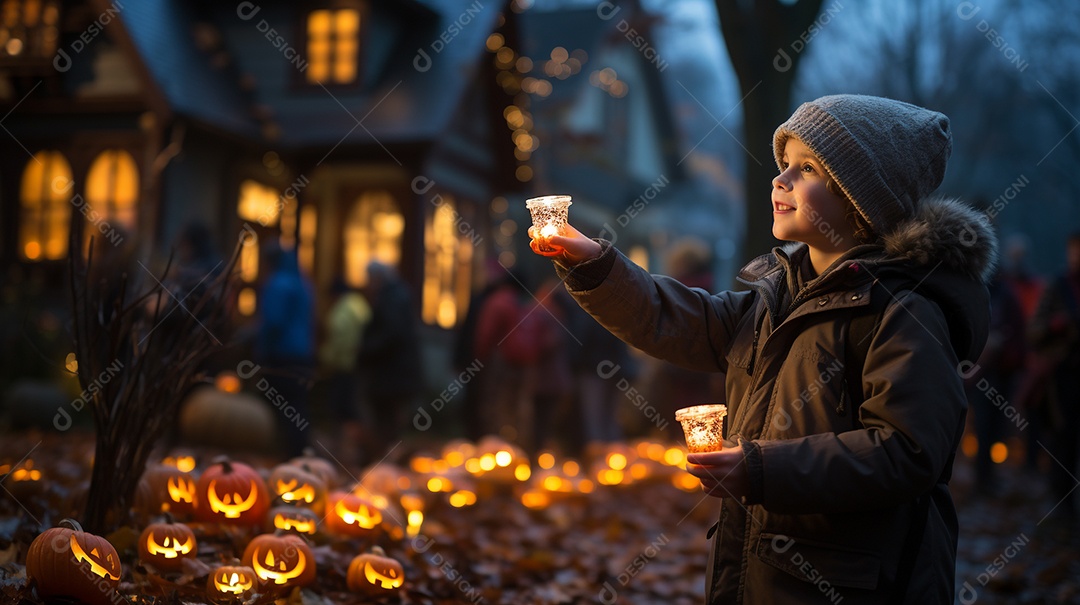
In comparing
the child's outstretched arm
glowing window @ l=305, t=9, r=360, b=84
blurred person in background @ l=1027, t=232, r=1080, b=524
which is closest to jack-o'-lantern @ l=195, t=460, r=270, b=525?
the child's outstretched arm

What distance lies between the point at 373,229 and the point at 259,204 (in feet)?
6.48

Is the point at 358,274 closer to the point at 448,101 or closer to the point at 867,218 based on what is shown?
the point at 448,101

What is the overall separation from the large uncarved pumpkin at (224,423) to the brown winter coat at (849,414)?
9.10 meters

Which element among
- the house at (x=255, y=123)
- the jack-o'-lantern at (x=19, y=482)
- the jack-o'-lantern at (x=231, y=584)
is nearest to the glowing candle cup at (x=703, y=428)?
the jack-o'-lantern at (x=231, y=584)

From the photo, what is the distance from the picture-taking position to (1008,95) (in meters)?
34.8

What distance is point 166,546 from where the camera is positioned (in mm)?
3893

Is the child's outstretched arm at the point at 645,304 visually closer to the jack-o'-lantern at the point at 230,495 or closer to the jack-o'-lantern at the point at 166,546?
the jack-o'-lantern at the point at 166,546

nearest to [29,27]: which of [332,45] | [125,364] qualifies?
[332,45]

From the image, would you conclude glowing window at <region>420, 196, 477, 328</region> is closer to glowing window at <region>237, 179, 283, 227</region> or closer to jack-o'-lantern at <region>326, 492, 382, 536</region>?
glowing window at <region>237, 179, 283, 227</region>

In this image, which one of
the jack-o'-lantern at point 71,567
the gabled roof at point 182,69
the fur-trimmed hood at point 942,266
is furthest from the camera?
the gabled roof at point 182,69

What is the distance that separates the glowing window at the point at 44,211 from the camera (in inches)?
617

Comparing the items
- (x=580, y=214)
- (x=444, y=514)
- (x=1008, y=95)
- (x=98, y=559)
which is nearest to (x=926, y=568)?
(x=98, y=559)

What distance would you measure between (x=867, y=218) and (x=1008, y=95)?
3595 cm

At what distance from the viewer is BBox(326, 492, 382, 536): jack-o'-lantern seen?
4809 millimetres
